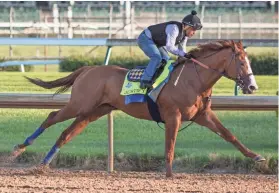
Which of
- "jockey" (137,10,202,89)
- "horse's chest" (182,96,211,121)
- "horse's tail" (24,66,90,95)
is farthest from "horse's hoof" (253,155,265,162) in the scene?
"horse's tail" (24,66,90,95)

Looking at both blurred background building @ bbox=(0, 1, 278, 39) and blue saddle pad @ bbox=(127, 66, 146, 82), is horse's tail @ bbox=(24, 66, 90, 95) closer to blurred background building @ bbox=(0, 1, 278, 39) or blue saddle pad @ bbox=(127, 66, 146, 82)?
blue saddle pad @ bbox=(127, 66, 146, 82)

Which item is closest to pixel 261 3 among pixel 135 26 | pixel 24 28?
pixel 135 26

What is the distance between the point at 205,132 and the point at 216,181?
2862 millimetres

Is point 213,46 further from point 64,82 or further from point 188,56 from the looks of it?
point 64,82

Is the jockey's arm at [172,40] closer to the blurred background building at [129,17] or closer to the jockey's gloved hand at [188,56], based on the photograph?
the jockey's gloved hand at [188,56]

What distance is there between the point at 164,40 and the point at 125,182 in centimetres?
168

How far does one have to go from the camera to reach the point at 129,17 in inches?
1085

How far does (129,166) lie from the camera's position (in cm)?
934

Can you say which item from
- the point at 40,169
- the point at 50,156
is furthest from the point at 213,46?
the point at 40,169

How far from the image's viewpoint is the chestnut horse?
8438 millimetres

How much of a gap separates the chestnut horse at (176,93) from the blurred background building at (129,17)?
15433mm

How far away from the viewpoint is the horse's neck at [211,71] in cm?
855

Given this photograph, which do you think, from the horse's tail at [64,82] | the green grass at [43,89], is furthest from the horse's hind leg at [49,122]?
the green grass at [43,89]

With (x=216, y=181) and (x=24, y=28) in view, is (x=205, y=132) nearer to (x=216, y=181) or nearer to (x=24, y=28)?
(x=216, y=181)
